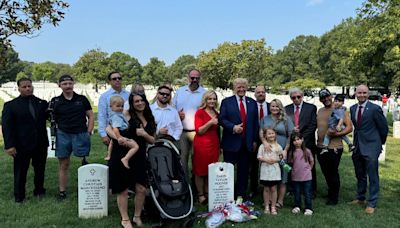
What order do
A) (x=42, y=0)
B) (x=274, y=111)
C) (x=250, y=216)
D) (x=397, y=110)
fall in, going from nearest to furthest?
(x=250, y=216), (x=274, y=111), (x=42, y=0), (x=397, y=110)

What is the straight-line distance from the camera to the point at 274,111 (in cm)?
593

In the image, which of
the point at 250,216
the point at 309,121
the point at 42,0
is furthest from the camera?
the point at 42,0

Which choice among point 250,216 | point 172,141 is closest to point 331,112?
point 250,216

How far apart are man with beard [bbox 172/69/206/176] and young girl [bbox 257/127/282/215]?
120 cm

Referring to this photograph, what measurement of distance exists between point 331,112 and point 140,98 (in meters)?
3.20

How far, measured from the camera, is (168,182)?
515 cm

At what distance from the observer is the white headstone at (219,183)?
19.2 ft

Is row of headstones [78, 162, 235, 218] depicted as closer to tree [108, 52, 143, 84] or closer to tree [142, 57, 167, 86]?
tree [108, 52, 143, 84]

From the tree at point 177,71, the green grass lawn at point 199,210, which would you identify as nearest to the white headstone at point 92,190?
the green grass lawn at point 199,210

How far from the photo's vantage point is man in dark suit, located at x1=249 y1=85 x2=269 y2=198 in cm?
657

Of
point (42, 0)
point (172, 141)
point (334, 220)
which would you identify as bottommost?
point (334, 220)

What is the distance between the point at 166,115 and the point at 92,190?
4.93 ft

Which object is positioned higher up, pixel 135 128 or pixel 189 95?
pixel 189 95

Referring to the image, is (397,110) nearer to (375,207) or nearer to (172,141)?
(375,207)
